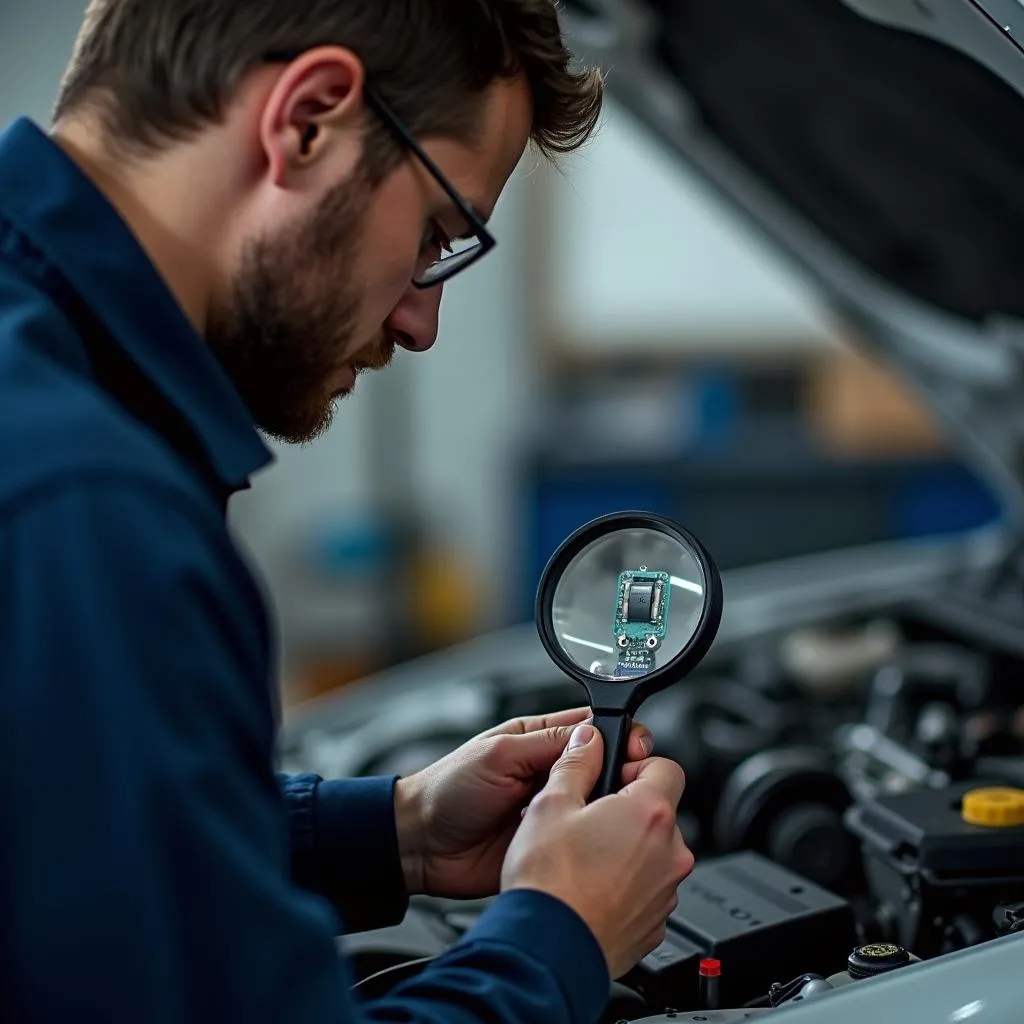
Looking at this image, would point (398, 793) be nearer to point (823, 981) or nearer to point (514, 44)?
point (823, 981)

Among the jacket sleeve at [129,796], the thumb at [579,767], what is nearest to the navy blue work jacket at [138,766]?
the jacket sleeve at [129,796]

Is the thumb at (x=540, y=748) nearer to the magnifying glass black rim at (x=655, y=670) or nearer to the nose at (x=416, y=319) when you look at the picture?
the magnifying glass black rim at (x=655, y=670)

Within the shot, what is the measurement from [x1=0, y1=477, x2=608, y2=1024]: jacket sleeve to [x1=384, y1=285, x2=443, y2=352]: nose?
0.33m

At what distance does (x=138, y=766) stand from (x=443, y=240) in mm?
459

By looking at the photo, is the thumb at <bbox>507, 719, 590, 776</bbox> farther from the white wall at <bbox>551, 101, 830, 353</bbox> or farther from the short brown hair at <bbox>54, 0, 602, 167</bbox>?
the white wall at <bbox>551, 101, 830, 353</bbox>

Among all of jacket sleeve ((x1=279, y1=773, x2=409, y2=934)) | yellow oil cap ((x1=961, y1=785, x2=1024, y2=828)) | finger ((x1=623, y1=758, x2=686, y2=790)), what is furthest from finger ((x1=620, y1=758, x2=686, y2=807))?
yellow oil cap ((x1=961, y1=785, x2=1024, y2=828))

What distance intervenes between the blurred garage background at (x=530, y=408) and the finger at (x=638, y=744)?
121 inches

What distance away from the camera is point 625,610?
975 mm

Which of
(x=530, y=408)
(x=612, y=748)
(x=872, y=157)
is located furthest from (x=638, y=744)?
(x=530, y=408)

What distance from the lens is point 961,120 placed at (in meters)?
1.38

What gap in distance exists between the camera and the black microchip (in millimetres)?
966

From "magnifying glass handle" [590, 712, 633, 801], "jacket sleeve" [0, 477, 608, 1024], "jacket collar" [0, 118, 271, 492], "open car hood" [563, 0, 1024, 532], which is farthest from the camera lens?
"open car hood" [563, 0, 1024, 532]

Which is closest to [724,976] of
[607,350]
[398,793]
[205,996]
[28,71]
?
[398,793]

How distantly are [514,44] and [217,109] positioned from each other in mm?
217
